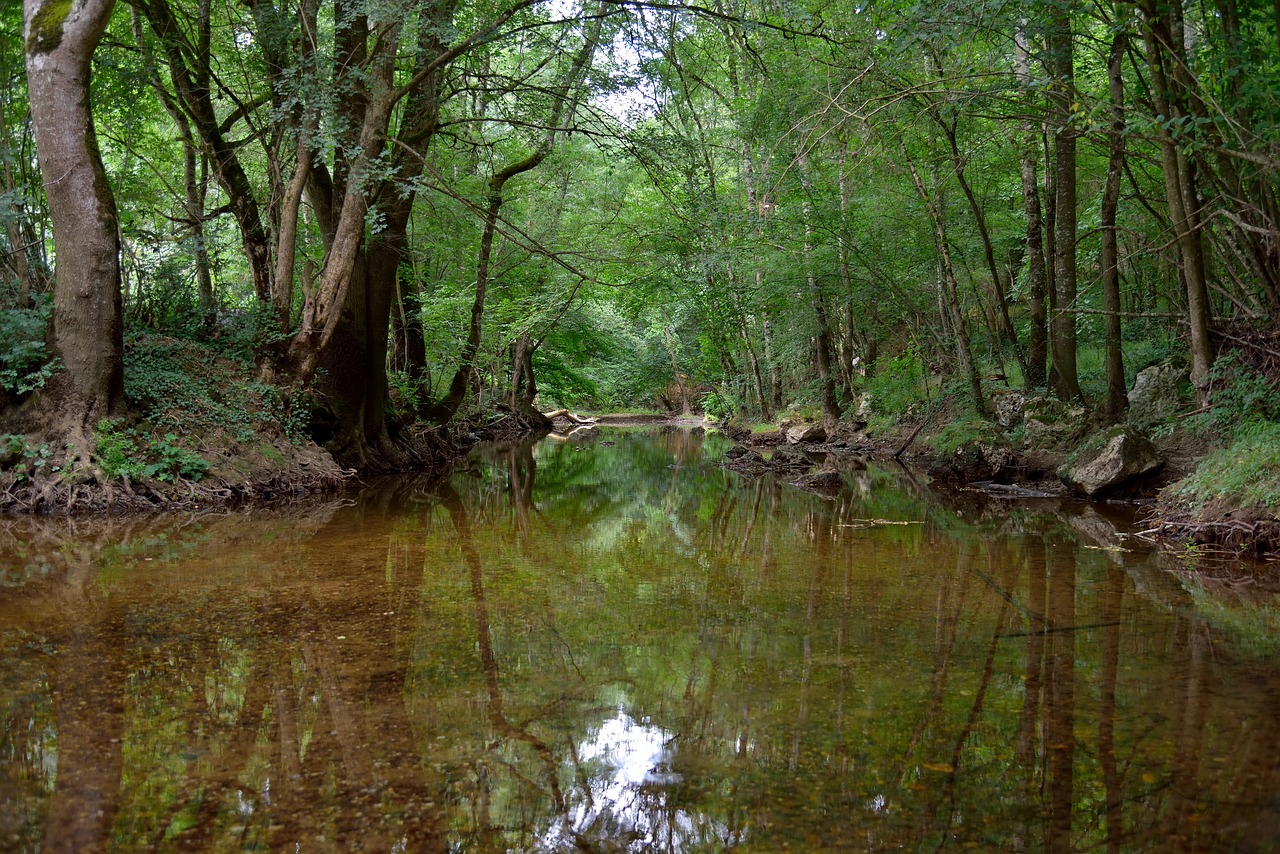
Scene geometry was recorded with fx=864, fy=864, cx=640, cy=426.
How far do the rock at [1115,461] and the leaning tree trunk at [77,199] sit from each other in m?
10.8

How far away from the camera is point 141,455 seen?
905 centimetres

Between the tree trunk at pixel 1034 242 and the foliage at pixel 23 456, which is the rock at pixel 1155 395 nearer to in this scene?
the tree trunk at pixel 1034 242

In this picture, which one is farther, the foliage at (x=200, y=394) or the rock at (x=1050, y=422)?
the rock at (x=1050, y=422)

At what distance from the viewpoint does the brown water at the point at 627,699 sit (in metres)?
2.52

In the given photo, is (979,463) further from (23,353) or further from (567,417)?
(567,417)

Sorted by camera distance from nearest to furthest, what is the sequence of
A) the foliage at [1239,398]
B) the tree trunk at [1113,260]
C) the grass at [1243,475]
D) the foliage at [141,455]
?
the grass at [1243,475] < the foliage at [1239,398] < the foliage at [141,455] < the tree trunk at [1113,260]

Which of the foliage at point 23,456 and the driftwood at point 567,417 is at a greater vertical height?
the driftwood at point 567,417

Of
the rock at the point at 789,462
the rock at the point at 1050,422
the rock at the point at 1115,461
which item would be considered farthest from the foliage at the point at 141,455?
the rock at the point at 1050,422

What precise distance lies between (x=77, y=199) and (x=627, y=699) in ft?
27.0

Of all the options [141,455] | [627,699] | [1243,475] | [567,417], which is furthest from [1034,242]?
[567,417]

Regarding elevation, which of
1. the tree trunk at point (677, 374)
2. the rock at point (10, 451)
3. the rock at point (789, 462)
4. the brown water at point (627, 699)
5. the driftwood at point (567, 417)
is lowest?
the brown water at point (627, 699)

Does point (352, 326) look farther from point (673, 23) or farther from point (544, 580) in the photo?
point (544, 580)

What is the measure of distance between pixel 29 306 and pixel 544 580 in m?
7.60

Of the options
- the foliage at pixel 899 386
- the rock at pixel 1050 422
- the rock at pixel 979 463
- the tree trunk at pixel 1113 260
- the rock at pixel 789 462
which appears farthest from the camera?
the foliage at pixel 899 386
